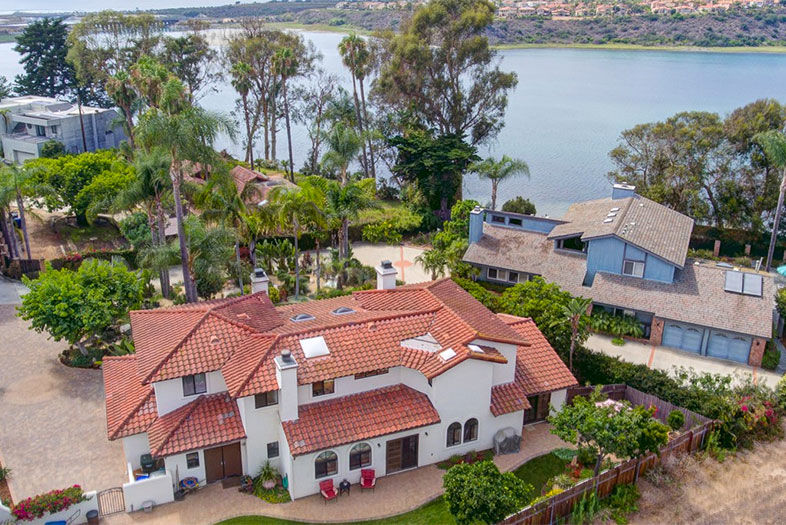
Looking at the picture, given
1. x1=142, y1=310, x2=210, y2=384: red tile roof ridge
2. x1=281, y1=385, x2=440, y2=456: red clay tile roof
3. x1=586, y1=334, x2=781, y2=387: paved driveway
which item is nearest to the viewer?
x1=281, y1=385, x2=440, y2=456: red clay tile roof

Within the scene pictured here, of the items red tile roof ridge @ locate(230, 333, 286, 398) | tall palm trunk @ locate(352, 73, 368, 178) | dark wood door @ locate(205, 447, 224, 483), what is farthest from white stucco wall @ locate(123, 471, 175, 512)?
tall palm trunk @ locate(352, 73, 368, 178)

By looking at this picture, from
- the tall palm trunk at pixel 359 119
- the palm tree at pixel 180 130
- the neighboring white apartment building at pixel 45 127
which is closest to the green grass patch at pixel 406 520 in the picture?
the palm tree at pixel 180 130

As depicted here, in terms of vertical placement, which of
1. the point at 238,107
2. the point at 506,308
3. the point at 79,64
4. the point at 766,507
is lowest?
the point at 766,507

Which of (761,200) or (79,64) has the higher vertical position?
(79,64)

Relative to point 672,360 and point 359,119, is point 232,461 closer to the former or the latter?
point 672,360

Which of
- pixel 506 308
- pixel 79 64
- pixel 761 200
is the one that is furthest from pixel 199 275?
pixel 79 64

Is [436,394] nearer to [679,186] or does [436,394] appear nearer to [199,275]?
[199,275]

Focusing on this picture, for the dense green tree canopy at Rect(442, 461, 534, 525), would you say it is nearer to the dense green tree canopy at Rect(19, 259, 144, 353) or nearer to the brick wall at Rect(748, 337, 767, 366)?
the brick wall at Rect(748, 337, 767, 366)
